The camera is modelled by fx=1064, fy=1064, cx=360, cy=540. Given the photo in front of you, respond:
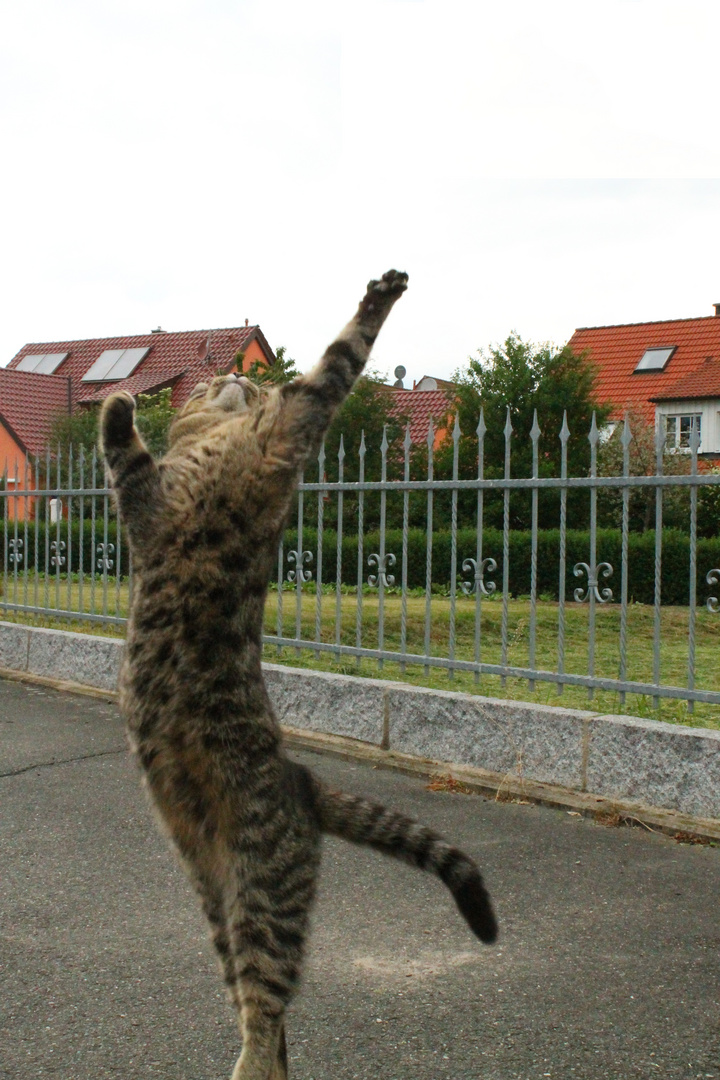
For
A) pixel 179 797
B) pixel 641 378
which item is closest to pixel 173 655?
pixel 179 797

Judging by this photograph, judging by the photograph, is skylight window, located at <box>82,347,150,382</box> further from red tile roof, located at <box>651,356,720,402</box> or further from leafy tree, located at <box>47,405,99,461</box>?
red tile roof, located at <box>651,356,720,402</box>

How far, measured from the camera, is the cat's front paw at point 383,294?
2.53 meters

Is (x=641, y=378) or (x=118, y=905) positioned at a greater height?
(x=641, y=378)

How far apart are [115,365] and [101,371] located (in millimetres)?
553

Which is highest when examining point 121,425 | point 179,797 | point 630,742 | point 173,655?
point 121,425

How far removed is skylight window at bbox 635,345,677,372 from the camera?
34.6 meters

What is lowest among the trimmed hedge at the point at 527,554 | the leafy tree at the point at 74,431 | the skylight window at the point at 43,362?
the trimmed hedge at the point at 527,554

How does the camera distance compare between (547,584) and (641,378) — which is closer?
(547,584)

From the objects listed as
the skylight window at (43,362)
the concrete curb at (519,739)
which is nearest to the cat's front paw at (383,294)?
the concrete curb at (519,739)

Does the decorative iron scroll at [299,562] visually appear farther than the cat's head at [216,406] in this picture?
Yes

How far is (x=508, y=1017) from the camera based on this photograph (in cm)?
316

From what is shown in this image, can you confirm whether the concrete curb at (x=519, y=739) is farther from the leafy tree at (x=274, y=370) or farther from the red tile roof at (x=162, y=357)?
the red tile roof at (x=162, y=357)

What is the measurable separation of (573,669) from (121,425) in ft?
21.1

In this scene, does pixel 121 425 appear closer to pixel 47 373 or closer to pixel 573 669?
pixel 573 669
